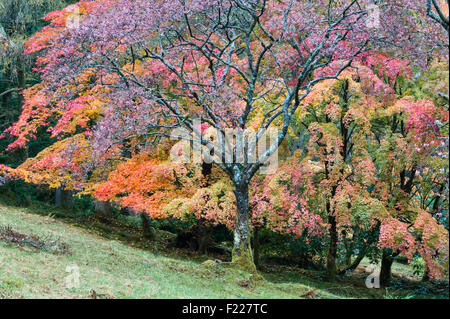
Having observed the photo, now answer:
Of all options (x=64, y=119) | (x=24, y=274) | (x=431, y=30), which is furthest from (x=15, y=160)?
(x=431, y=30)

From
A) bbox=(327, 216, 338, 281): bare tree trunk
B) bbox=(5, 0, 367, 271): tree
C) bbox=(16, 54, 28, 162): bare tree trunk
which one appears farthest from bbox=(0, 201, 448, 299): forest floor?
bbox=(16, 54, 28, 162): bare tree trunk

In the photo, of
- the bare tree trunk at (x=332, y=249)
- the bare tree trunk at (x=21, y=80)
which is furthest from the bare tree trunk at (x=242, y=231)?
the bare tree trunk at (x=21, y=80)

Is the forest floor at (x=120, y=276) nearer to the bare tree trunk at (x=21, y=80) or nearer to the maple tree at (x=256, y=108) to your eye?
the maple tree at (x=256, y=108)

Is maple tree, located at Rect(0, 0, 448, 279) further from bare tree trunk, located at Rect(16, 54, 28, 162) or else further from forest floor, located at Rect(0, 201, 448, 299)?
bare tree trunk, located at Rect(16, 54, 28, 162)

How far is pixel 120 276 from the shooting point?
28.6ft

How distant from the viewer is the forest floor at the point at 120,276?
681 cm

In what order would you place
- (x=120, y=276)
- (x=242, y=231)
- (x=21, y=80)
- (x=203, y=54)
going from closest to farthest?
(x=120, y=276)
(x=242, y=231)
(x=203, y=54)
(x=21, y=80)

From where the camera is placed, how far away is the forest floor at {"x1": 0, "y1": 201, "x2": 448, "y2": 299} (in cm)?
681

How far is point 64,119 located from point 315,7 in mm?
9036

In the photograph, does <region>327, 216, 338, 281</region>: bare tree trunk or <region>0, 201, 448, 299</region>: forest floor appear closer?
<region>0, 201, 448, 299</region>: forest floor

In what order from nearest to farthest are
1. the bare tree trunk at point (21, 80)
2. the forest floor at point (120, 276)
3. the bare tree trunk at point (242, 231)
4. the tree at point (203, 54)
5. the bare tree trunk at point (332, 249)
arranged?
the forest floor at point (120, 276) → the tree at point (203, 54) → the bare tree trunk at point (242, 231) → the bare tree trunk at point (332, 249) → the bare tree trunk at point (21, 80)

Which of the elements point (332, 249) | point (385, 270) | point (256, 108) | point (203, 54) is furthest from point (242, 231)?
point (385, 270)

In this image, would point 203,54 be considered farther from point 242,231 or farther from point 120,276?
point 120,276
